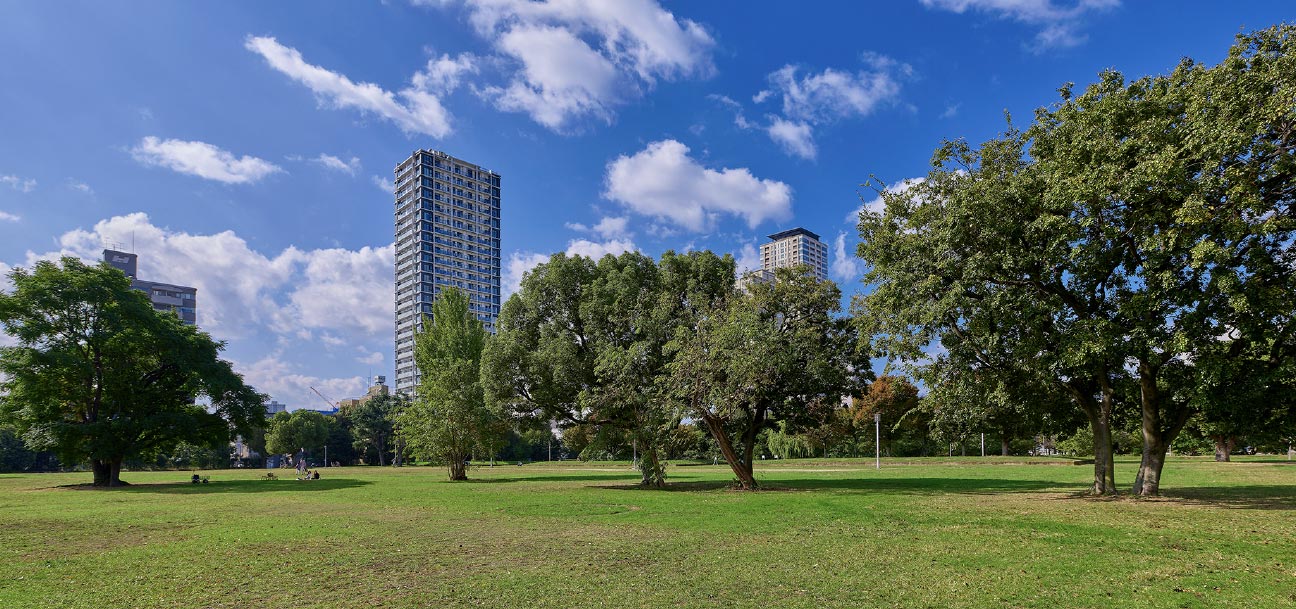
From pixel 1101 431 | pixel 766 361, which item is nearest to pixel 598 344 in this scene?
pixel 766 361

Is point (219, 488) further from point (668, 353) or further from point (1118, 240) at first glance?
point (1118, 240)

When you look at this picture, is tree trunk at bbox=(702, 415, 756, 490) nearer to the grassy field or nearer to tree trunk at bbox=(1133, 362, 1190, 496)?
the grassy field

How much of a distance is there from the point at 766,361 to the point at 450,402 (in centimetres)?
2224

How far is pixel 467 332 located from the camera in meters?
49.1

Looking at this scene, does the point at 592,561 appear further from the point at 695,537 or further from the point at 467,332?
the point at 467,332

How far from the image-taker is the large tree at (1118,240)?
15070 mm

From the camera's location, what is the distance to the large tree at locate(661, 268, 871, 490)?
80.7 feet

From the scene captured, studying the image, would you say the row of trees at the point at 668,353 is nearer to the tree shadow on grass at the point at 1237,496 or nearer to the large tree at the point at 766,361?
the large tree at the point at 766,361

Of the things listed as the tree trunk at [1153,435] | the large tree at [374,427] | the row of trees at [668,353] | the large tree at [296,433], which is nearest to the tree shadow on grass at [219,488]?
the row of trees at [668,353]

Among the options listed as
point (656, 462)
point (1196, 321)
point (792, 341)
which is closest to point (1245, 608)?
point (1196, 321)

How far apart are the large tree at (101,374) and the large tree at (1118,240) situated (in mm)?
43657

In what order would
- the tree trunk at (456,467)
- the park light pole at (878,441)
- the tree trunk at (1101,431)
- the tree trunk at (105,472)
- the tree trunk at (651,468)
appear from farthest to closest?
the park light pole at (878,441) → the tree trunk at (456,467) → the tree trunk at (105,472) → the tree trunk at (651,468) → the tree trunk at (1101,431)

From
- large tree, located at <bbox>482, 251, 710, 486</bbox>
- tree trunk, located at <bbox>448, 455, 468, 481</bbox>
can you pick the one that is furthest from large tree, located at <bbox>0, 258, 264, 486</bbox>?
large tree, located at <bbox>482, 251, 710, 486</bbox>

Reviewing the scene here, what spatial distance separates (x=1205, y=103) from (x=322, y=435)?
352 ft
